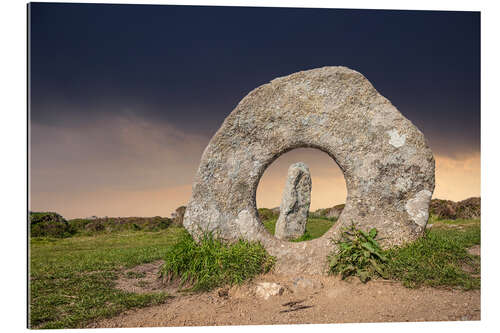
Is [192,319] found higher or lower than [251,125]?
lower

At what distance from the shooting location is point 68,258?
9.26 meters

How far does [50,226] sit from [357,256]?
8771 millimetres

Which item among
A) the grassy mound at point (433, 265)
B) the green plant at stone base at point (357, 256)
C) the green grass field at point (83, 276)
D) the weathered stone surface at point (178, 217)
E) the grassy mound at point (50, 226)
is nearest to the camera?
the green grass field at point (83, 276)

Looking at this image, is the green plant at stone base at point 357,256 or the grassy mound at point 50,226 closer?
the green plant at stone base at point 357,256

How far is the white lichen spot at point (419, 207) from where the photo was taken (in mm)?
6340

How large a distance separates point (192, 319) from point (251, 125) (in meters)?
3.18

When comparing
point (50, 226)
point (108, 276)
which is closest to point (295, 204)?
point (108, 276)

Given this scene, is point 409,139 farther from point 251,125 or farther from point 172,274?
point 172,274

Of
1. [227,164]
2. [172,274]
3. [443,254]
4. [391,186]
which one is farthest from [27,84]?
[443,254]

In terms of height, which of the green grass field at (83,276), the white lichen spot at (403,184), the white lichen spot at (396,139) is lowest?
the green grass field at (83,276)

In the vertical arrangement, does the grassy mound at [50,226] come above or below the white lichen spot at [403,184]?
below

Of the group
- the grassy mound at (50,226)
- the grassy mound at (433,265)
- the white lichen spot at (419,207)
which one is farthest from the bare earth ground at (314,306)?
the grassy mound at (50,226)

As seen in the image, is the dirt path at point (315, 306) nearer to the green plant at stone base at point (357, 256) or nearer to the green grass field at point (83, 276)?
the green plant at stone base at point (357, 256)

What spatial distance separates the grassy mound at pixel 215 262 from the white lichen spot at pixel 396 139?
2.80 m
